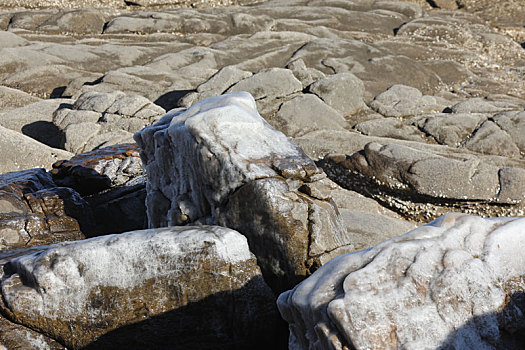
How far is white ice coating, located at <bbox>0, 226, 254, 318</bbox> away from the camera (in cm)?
377

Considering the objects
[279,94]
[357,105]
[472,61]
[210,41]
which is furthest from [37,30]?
[472,61]

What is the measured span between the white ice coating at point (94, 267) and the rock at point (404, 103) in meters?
8.95

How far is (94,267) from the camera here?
3795mm

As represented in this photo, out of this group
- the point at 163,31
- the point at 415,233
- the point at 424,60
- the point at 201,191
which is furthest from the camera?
the point at 163,31

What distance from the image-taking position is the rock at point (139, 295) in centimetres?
376

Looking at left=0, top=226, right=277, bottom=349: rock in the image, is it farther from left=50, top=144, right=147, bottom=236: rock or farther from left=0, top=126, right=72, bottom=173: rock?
left=0, top=126, right=72, bottom=173: rock

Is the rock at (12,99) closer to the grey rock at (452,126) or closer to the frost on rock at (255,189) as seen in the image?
the frost on rock at (255,189)

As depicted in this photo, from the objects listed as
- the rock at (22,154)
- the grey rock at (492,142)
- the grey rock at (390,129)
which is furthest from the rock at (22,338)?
the grey rock at (492,142)

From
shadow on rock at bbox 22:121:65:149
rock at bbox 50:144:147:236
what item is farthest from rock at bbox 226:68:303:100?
rock at bbox 50:144:147:236

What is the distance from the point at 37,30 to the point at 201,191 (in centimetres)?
1565

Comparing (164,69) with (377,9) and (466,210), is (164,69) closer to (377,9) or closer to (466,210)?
(466,210)

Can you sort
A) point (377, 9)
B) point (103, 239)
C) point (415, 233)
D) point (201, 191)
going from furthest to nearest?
point (377, 9)
point (201, 191)
point (103, 239)
point (415, 233)

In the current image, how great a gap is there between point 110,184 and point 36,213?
4.77ft

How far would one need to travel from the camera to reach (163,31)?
1800 cm
